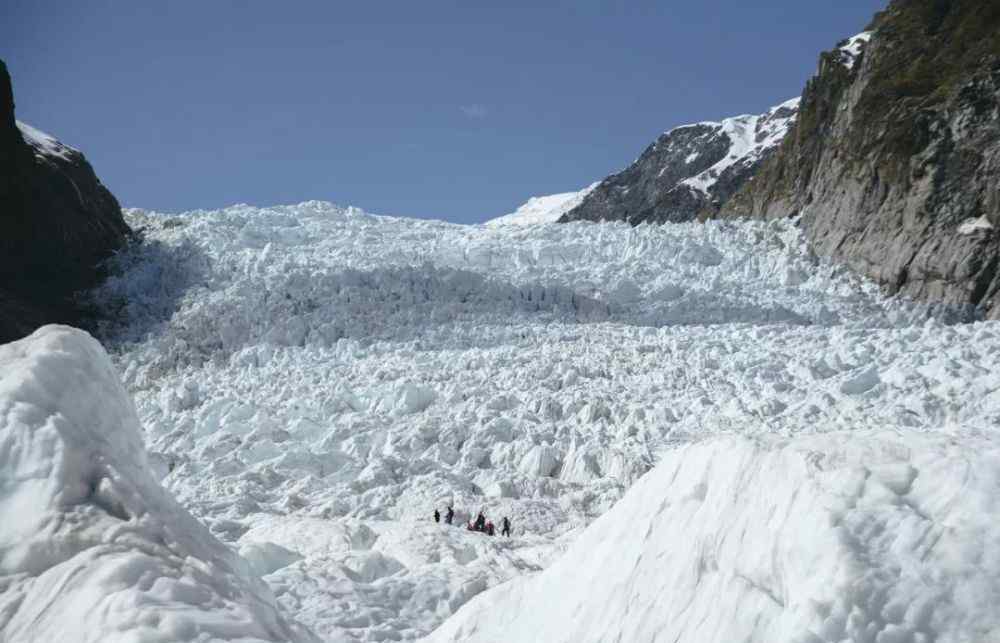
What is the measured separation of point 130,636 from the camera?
4.01m

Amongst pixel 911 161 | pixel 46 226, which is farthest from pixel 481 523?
pixel 46 226

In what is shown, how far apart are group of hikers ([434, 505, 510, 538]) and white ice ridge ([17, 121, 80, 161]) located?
39.2 meters

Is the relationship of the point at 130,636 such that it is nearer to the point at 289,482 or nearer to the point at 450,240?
the point at 289,482

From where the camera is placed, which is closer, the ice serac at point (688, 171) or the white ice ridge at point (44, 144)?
Result: the white ice ridge at point (44, 144)

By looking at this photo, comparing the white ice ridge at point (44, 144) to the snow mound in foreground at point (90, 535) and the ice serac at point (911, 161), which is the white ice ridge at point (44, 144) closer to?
the ice serac at point (911, 161)

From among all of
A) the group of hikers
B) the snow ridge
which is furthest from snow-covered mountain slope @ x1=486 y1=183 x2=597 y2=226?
the group of hikers

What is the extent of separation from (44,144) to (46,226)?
27.4 feet

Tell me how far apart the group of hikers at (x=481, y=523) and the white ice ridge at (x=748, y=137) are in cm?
6716

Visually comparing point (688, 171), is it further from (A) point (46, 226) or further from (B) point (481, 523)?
(B) point (481, 523)

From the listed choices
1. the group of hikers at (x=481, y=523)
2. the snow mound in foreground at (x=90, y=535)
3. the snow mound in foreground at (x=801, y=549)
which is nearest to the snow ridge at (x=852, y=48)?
the group of hikers at (x=481, y=523)

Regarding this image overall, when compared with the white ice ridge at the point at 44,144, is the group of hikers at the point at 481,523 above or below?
below

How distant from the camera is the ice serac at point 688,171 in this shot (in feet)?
264

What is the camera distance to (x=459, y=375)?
27250 millimetres

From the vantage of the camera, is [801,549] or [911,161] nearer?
[801,549]
